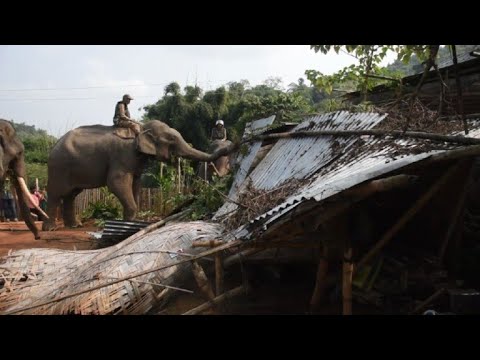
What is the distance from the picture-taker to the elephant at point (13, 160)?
8.06m

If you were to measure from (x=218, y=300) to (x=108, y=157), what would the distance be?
774 centimetres

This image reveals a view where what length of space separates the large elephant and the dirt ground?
61 cm

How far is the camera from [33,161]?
2541cm

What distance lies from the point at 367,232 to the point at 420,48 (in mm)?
2063

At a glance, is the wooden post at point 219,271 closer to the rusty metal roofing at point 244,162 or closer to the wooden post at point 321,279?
the wooden post at point 321,279

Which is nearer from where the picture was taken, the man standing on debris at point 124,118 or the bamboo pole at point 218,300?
the bamboo pole at point 218,300

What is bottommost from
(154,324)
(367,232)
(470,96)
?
(154,324)

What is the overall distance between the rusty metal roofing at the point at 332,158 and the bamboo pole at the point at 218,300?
111 centimetres

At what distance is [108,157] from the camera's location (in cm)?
1270

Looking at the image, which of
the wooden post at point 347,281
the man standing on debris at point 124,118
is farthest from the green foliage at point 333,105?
the man standing on debris at point 124,118

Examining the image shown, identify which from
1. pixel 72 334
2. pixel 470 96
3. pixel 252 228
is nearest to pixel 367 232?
pixel 252 228

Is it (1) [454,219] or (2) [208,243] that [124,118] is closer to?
(2) [208,243]

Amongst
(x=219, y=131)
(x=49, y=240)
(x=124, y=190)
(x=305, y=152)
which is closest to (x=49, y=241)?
(x=49, y=240)

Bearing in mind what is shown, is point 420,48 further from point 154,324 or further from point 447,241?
point 154,324
